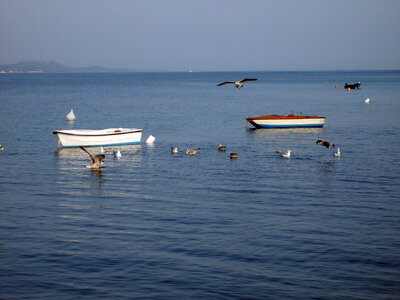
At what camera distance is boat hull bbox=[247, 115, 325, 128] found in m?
56.9

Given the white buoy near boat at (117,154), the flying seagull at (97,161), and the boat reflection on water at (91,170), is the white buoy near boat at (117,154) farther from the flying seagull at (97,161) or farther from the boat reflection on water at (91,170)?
the flying seagull at (97,161)

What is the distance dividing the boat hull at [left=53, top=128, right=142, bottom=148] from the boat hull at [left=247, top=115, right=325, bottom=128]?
15.3 meters

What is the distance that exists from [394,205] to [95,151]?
2406 cm

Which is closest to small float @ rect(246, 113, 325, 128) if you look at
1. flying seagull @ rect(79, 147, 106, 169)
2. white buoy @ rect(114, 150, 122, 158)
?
white buoy @ rect(114, 150, 122, 158)

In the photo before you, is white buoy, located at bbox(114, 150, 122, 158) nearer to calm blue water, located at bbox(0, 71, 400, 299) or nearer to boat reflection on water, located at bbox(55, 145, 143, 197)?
boat reflection on water, located at bbox(55, 145, 143, 197)

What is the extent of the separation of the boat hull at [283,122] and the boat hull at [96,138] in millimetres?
15312

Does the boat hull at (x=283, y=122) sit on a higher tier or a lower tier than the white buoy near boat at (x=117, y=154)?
higher

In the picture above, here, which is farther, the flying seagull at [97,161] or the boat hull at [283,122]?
the boat hull at [283,122]

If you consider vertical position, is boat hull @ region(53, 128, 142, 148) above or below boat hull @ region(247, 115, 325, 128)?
below

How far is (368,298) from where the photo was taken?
16.2 m

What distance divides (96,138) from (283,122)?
2057 centimetres

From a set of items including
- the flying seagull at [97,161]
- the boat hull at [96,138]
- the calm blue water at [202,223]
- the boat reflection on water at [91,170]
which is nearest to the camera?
the calm blue water at [202,223]

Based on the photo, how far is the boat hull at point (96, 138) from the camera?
1718 inches

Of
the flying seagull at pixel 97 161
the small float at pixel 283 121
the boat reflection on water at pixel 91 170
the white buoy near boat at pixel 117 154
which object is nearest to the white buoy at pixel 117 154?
the white buoy near boat at pixel 117 154
